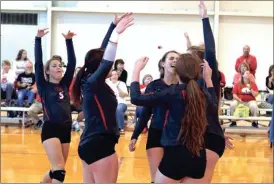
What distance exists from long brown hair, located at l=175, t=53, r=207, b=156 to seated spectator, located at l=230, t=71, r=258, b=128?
262 inches

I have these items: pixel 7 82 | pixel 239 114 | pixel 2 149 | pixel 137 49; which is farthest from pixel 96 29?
pixel 2 149

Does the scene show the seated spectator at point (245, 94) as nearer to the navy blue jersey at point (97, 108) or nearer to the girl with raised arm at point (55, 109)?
the girl with raised arm at point (55, 109)

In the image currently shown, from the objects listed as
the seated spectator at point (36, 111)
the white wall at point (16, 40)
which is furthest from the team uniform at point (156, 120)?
the white wall at point (16, 40)

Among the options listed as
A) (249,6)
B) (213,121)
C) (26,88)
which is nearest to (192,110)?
(213,121)

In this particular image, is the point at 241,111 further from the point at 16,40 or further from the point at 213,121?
the point at 16,40

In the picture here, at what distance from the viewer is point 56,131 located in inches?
164

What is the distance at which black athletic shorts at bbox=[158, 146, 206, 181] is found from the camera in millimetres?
2809

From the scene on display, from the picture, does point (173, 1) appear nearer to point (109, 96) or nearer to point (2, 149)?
point (2, 149)

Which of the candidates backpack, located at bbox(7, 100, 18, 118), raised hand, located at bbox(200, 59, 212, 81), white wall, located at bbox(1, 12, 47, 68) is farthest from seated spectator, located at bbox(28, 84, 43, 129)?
raised hand, located at bbox(200, 59, 212, 81)

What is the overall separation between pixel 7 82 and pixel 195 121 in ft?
25.4

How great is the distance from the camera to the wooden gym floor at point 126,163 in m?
5.61

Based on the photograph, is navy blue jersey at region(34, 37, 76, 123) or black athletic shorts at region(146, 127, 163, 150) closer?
black athletic shorts at region(146, 127, 163, 150)

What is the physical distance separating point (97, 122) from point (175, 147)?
25.4 inches

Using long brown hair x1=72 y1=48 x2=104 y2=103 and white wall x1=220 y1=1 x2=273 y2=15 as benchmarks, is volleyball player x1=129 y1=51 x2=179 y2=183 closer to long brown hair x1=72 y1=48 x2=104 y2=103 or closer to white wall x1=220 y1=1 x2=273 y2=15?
long brown hair x1=72 y1=48 x2=104 y2=103
